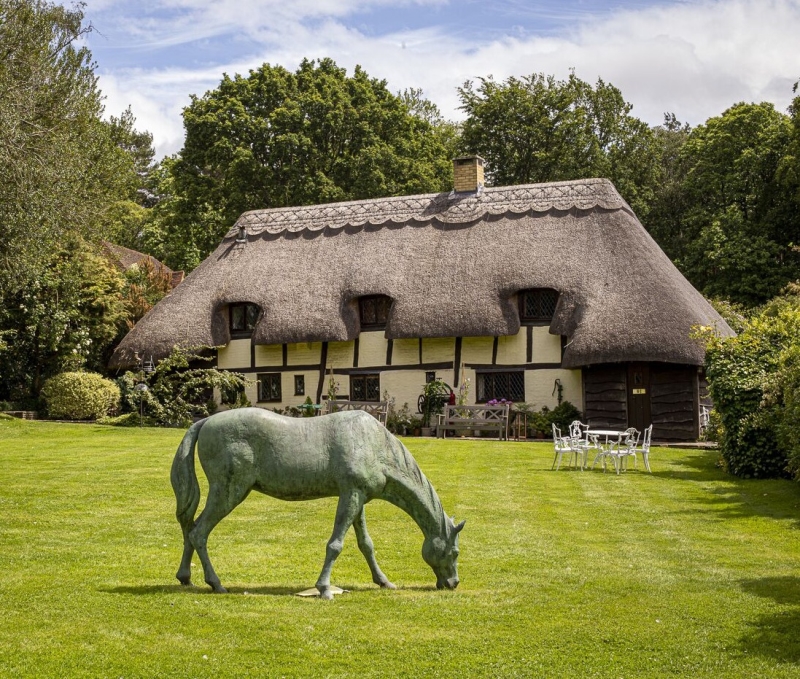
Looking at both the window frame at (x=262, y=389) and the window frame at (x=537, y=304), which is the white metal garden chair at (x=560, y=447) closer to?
the window frame at (x=537, y=304)

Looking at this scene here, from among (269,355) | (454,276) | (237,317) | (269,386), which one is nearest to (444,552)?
(454,276)

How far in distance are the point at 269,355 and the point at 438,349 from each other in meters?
5.37

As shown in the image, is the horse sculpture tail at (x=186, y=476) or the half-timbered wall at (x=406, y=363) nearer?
the horse sculpture tail at (x=186, y=476)

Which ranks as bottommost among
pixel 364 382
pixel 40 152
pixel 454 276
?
pixel 364 382

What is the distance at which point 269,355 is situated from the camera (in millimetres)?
33000

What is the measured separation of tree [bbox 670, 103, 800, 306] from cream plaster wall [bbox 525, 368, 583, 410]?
11324 millimetres

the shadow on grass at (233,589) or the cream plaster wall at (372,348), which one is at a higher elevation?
the cream plaster wall at (372,348)

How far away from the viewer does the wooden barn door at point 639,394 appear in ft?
94.0

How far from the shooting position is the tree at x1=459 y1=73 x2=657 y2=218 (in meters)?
44.3

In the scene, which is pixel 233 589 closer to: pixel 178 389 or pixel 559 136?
pixel 178 389

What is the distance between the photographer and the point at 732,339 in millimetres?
20547

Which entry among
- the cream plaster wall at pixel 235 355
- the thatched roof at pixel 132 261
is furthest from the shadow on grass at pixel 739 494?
the thatched roof at pixel 132 261

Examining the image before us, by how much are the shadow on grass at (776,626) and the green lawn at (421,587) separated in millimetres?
23

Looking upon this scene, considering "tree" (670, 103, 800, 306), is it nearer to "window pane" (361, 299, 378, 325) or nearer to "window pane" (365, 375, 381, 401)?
"window pane" (361, 299, 378, 325)
